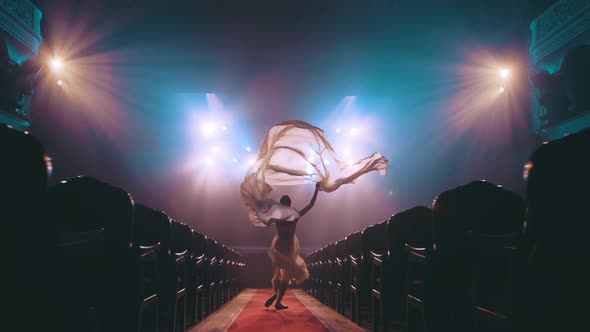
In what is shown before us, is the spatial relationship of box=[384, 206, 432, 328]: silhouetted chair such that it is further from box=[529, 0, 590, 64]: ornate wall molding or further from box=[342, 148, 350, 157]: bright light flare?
box=[342, 148, 350, 157]: bright light flare

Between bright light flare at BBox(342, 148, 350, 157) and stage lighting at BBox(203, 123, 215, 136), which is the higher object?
stage lighting at BBox(203, 123, 215, 136)

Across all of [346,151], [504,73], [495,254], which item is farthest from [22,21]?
[346,151]

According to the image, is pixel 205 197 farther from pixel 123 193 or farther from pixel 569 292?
pixel 569 292

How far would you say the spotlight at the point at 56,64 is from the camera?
8359 mm

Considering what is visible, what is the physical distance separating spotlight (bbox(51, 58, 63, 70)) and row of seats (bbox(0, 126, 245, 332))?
271 inches

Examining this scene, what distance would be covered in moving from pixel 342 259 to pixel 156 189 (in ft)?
32.2

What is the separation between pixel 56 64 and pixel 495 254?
30.9ft

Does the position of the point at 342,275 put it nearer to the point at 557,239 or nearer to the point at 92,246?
the point at 92,246

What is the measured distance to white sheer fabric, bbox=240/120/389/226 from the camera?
16.1 feet

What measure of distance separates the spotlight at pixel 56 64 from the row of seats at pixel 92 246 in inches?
271

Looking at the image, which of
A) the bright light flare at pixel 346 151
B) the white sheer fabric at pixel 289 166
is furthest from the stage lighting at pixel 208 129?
the white sheer fabric at pixel 289 166

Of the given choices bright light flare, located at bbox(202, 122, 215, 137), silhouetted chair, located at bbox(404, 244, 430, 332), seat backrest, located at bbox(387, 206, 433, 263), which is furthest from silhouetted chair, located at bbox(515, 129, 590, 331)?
bright light flare, located at bbox(202, 122, 215, 137)

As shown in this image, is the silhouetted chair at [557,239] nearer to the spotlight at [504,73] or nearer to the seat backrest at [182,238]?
the seat backrest at [182,238]

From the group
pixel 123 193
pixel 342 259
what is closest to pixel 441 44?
pixel 342 259
